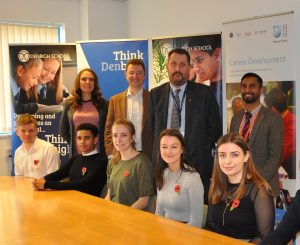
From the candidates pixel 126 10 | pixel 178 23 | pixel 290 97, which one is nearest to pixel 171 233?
pixel 290 97

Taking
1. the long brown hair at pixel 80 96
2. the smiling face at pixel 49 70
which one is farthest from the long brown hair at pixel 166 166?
the smiling face at pixel 49 70

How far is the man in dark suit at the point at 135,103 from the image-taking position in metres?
4.68

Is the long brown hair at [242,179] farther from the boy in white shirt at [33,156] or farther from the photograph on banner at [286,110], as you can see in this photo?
the boy in white shirt at [33,156]

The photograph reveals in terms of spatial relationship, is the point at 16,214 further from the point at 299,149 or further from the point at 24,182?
the point at 299,149

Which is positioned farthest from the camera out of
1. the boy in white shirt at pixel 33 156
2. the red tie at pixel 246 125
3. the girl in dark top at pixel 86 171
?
the red tie at pixel 246 125

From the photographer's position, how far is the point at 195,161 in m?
4.38

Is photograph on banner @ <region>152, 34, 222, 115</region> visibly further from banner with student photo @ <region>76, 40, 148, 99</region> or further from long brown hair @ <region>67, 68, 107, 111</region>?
long brown hair @ <region>67, 68, 107, 111</region>

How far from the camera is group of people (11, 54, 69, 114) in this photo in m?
5.06

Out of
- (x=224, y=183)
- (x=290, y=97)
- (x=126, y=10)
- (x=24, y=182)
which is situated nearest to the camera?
(x=224, y=183)

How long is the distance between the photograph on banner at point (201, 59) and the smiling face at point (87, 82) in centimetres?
75

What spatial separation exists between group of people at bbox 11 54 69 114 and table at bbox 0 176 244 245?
2.39 metres

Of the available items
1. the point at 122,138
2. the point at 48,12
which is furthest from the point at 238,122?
the point at 48,12

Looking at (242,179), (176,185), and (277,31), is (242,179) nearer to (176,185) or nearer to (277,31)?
(176,185)

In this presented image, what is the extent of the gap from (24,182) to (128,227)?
63.8 inches
